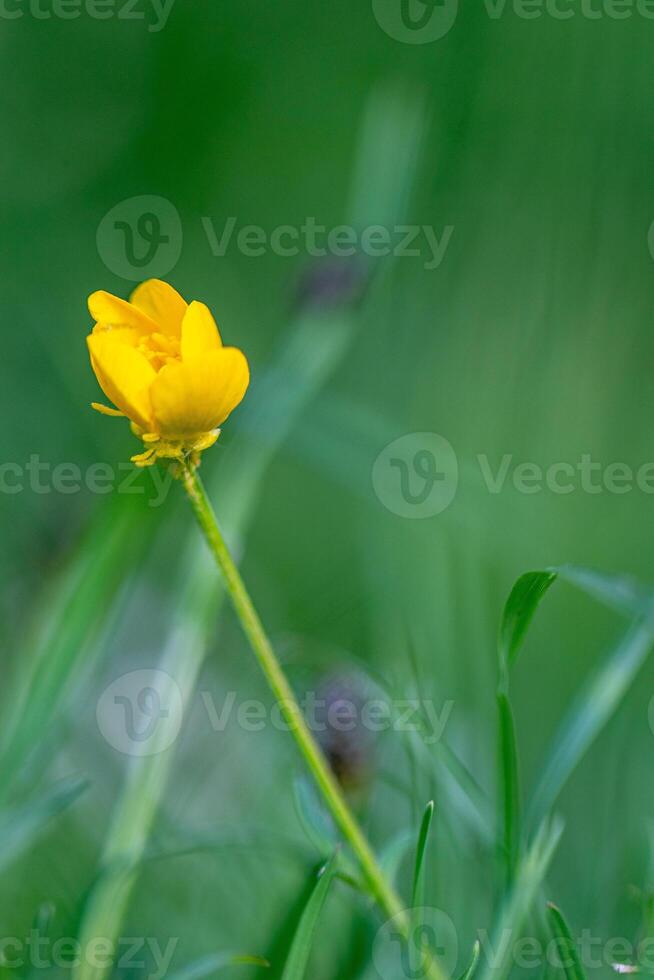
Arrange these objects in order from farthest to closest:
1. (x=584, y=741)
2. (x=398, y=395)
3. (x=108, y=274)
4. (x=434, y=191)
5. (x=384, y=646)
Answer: (x=108, y=274) < (x=434, y=191) < (x=398, y=395) < (x=384, y=646) < (x=584, y=741)

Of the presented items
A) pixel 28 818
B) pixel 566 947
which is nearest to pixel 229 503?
pixel 28 818

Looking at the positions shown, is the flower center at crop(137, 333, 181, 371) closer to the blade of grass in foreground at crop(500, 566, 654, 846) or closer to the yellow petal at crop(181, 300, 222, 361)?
the yellow petal at crop(181, 300, 222, 361)

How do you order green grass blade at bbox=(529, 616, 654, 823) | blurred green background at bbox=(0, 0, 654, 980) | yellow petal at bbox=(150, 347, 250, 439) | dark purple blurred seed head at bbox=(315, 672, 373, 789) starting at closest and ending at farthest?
1. yellow petal at bbox=(150, 347, 250, 439)
2. green grass blade at bbox=(529, 616, 654, 823)
3. dark purple blurred seed head at bbox=(315, 672, 373, 789)
4. blurred green background at bbox=(0, 0, 654, 980)

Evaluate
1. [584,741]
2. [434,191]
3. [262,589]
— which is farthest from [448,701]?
[434,191]

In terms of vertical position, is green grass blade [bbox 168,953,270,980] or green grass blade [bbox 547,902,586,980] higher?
green grass blade [bbox 547,902,586,980]

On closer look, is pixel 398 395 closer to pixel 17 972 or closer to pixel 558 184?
pixel 558 184

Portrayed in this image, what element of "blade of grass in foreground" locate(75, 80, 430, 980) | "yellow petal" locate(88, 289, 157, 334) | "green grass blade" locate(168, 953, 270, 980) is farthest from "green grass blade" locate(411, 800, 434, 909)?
"yellow petal" locate(88, 289, 157, 334)

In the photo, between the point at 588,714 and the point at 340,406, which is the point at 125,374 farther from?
the point at 340,406
